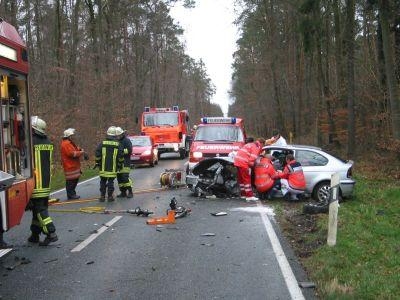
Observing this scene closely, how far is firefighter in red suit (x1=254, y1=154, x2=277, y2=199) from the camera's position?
543 inches

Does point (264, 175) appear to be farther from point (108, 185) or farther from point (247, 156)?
point (108, 185)

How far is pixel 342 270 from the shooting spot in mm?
6789

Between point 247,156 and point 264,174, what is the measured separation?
0.63 m

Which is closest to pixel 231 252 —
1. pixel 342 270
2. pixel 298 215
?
pixel 342 270

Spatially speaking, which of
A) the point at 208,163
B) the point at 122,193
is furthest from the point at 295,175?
the point at 122,193

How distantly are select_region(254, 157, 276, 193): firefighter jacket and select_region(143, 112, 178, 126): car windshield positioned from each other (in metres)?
17.5

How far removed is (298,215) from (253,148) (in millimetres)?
2797

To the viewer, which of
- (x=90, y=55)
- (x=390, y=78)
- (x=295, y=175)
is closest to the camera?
(x=295, y=175)

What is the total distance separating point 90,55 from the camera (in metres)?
35.9

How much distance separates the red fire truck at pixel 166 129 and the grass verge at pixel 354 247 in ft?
58.3

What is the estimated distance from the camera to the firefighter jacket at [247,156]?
45.5 ft

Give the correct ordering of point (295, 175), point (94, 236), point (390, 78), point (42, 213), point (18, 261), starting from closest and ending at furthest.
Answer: point (18, 261)
point (42, 213)
point (94, 236)
point (295, 175)
point (390, 78)

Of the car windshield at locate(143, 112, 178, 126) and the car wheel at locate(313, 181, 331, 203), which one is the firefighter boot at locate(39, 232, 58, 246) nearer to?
the car wheel at locate(313, 181, 331, 203)

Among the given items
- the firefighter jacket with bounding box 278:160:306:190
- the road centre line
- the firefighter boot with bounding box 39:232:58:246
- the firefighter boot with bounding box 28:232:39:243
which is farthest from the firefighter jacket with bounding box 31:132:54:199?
the firefighter jacket with bounding box 278:160:306:190
